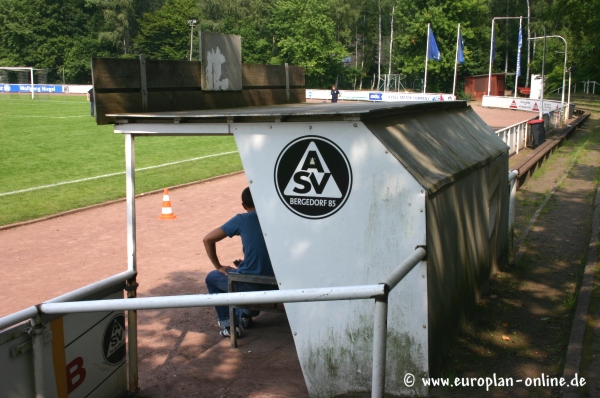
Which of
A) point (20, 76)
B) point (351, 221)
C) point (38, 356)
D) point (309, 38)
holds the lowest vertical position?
point (38, 356)

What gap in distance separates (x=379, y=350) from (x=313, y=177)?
199 cm

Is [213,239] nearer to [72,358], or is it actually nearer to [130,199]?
[130,199]

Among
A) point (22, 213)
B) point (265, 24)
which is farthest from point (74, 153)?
point (265, 24)

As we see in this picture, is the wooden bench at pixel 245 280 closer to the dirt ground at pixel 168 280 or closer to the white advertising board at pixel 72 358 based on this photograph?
the dirt ground at pixel 168 280

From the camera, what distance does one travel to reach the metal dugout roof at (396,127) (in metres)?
4.91

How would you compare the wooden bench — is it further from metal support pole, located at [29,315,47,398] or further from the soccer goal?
the soccer goal

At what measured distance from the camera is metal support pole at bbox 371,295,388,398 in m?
3.28

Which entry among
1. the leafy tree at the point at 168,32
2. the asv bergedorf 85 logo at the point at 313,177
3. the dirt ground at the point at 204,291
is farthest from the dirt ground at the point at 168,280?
the leafy tree at the point at 168,32

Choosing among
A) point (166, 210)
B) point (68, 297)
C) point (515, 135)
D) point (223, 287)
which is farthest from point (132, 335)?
point (515, 135)

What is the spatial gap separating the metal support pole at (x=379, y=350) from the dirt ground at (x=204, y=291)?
173 centimetres

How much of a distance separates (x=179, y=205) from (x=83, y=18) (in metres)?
93.4

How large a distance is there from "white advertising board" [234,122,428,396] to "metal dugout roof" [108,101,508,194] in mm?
86

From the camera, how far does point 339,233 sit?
5043mm

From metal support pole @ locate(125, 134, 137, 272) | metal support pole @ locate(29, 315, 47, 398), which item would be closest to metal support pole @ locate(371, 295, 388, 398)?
metal support pole @ locate(29, 315, 47, 398)
